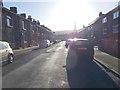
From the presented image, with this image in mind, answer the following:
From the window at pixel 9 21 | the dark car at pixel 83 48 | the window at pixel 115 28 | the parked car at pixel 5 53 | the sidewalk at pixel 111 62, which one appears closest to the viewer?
the sidewalk at pixel 111 62

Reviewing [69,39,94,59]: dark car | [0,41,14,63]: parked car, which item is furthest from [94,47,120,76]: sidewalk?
[0,41,14,63]: parked car

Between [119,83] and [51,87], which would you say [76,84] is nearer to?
[51,87]

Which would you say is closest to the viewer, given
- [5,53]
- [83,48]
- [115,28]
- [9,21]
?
[5,53]

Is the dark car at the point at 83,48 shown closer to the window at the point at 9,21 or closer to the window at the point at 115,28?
the window at the point at 9,21

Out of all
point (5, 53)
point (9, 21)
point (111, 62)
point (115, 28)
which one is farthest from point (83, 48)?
point (115, 28)

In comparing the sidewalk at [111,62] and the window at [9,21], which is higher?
the window at [9,21]

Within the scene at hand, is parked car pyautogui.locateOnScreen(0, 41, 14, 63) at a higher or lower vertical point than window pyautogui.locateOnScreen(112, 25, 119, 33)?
lower

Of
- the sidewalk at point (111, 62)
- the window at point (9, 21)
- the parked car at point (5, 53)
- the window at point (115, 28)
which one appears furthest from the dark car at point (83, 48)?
the window at point (115, 28)

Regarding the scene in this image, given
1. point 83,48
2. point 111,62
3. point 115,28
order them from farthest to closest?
point 115,28, point 83,48, point 111,62

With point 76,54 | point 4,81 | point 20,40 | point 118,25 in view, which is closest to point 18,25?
point 20,40

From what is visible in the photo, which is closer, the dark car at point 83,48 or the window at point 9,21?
the dark car at point 83,48

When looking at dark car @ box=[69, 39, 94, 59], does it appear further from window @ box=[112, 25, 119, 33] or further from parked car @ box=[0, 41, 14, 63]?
window @ box=[112, 25, 119, 33]

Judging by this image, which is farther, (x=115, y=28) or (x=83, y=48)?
(x=115, y=28)

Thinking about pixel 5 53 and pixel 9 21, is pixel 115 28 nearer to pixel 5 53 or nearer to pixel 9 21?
pixel 9 21
